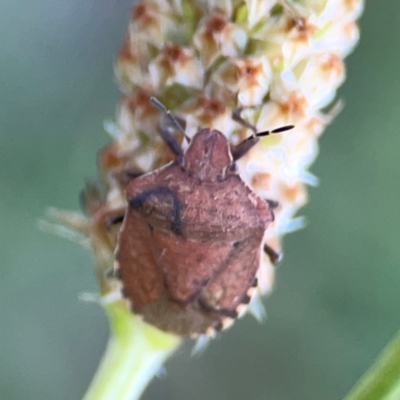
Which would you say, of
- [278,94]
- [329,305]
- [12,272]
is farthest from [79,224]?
[329,305]

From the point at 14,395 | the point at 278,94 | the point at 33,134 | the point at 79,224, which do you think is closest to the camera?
the point at 278,94

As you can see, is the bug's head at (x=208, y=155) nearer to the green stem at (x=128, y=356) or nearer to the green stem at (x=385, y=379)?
the green stem at (x=128, y=356)

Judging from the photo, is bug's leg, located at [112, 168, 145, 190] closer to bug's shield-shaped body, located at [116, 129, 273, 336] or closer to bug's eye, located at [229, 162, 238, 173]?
bug's shield-shaped body, located at [116, 129, 273, 336]

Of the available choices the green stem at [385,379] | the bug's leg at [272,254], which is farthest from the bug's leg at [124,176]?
the green stem at [385,379]

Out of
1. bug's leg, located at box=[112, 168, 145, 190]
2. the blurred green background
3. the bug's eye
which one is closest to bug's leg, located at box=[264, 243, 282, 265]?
the bug's eye

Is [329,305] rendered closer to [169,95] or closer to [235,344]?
[235,344]

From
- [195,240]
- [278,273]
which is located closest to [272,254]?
[195,240]

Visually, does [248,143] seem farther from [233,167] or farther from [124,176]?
[124,176]
